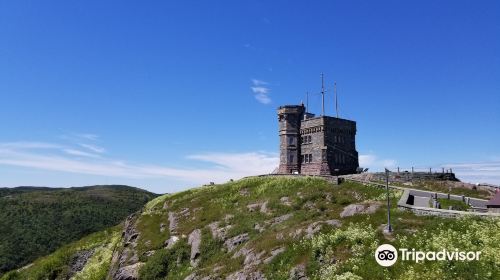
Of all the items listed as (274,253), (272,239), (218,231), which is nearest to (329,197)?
(218,231)

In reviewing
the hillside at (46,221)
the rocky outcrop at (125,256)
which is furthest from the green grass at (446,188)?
the hillside at (46,221)

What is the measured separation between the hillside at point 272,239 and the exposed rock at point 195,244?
0.16 m

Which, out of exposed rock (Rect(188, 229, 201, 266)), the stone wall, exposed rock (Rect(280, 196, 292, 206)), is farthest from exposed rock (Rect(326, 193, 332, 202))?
exposed rock (Rect(188, 229, 201, 266))

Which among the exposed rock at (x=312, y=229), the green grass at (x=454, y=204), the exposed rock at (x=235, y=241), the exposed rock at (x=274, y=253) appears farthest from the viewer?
the exposed rock at (x=235, y=241)

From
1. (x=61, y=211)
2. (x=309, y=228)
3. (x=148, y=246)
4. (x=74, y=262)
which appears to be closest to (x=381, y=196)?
(x=309, y=228)

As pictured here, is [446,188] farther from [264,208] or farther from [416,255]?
[416,255]

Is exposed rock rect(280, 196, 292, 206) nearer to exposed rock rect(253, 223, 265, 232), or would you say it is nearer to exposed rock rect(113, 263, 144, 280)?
exposed rock rect(253, 223, 265, 232)

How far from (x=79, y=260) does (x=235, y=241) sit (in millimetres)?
31621

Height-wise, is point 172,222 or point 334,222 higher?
point 334,222

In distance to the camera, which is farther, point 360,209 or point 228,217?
point 228,217

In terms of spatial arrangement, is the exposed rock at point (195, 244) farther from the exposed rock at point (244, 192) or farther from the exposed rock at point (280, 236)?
the exposed rock at point (244, 192)

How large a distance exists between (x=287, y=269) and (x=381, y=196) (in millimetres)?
19232

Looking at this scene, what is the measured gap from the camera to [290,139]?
77.1 m

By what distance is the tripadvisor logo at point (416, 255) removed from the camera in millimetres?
25059
